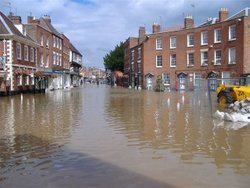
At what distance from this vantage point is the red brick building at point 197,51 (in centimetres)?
4325

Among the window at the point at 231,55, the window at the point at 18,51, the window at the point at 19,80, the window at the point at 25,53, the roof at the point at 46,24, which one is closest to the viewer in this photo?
the window at the point at 18,51

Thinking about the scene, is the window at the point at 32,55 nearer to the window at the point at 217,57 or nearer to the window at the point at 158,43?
the window at the point at 158,43

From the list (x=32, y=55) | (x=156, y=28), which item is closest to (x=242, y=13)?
(x=156, y=28)

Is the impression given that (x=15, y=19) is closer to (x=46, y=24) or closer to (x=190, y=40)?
(x=46, y=24)

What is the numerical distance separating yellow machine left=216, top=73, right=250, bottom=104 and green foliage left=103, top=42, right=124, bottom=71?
7006 centimetres

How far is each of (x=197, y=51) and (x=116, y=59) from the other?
1743 inches

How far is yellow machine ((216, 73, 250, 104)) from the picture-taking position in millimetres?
20470

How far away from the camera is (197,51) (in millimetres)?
50344

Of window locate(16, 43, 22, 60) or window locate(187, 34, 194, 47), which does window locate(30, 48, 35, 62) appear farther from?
window locate(187, 34, 194, 47)

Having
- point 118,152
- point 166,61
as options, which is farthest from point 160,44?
point 118,152

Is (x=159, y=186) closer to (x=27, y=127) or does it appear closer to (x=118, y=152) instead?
(x=118, y=152)

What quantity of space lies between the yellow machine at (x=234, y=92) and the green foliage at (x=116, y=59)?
2758 inches

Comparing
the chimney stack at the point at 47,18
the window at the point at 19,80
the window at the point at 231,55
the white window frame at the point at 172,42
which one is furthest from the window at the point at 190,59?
the chimney stack at the point at 47,18

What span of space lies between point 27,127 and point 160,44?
1720 inches
